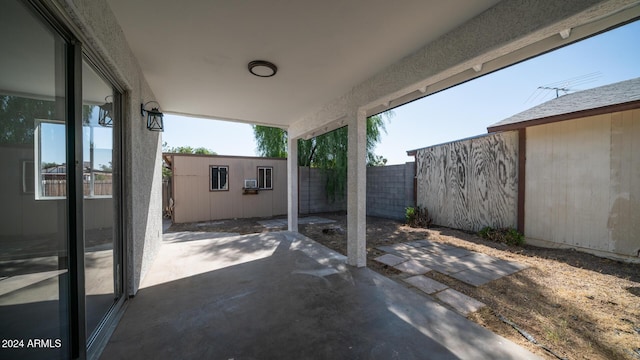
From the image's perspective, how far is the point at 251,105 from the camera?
14.0ft

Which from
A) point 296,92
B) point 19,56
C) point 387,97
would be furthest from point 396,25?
point 19,56

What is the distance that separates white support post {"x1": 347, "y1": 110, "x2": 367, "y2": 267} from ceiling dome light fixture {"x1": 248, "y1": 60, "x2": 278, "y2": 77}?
4.37 ft

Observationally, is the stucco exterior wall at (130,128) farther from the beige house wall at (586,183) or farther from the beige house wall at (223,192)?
the beige house wall at (586,183)

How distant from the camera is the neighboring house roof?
3613mm

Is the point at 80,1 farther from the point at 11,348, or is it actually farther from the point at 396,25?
the point at 396,25

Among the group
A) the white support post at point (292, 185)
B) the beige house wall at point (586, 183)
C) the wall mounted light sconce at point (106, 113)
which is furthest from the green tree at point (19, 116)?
the beige house wall at point (586, 183)

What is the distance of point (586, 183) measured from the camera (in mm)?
4078

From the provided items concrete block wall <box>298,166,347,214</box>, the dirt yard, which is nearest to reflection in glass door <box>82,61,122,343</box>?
the dirt yard

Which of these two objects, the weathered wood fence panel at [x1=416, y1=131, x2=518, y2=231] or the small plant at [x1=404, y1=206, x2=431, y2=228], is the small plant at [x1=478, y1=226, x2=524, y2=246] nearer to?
the weathered wood fence panel at [x1=416, y1=131, x2=518, y2=231]

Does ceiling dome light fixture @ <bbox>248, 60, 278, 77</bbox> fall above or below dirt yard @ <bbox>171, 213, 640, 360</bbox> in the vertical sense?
above

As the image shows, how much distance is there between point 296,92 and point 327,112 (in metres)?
0.75

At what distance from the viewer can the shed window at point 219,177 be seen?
7.83m

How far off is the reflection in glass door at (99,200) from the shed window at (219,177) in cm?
571

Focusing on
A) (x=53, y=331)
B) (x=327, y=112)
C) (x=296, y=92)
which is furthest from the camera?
(x=327, y=112)
